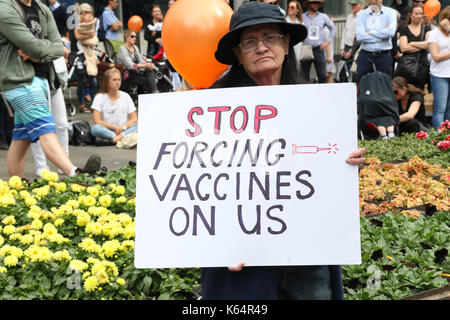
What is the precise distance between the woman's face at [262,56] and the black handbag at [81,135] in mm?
7240

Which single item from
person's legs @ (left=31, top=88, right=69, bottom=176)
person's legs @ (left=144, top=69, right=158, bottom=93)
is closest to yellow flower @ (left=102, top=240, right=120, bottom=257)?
person's legs @ (left=31, top=88, right=69, bottom=176)

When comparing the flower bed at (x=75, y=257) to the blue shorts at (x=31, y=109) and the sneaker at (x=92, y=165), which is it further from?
the sneaker at (x=92, y=165)

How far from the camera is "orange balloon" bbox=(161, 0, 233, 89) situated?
3484 millimetres

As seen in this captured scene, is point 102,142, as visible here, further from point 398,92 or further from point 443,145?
point 443,145

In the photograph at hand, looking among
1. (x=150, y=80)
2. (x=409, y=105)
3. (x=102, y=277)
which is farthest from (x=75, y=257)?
(x=150, y=80)

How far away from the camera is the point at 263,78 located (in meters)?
2.65

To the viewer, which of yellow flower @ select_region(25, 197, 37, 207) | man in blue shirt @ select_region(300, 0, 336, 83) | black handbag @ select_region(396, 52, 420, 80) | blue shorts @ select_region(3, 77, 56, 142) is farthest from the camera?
man in blue shirt @ select_region(300, 0, 336, 83)

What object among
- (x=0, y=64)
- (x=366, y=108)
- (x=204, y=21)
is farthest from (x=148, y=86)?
(x=204, y=21)

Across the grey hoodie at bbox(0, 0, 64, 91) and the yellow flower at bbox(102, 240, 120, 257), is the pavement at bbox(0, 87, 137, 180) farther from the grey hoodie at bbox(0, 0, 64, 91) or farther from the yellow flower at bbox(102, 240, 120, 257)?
the yellow flower at bbox(102, 240, 120, 257)

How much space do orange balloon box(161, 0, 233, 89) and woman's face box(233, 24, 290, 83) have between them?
0.73 meters

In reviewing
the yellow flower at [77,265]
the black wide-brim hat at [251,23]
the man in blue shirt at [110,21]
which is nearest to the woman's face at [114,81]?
the man in blue shirt at [110,21]

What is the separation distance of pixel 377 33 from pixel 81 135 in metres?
4.85

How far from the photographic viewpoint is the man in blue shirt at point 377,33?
9.84 meters

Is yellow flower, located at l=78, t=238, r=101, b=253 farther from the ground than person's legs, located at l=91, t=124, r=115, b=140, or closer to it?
farther from the ground
